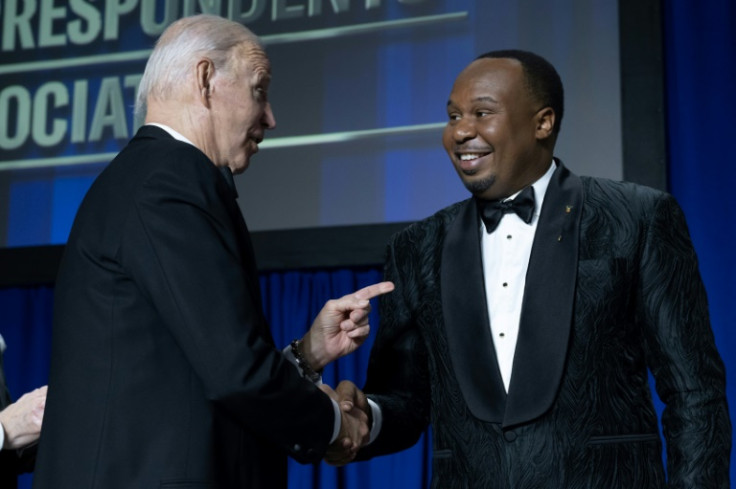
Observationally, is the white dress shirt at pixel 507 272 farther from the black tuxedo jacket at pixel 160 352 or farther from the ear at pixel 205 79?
the ear at pixel 205 79

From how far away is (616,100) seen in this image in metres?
3.50

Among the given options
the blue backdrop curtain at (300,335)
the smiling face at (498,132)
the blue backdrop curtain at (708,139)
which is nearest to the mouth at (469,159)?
the smiling face at (498,132)

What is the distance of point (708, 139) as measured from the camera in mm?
3496

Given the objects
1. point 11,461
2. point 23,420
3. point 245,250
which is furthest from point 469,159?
point 11,461

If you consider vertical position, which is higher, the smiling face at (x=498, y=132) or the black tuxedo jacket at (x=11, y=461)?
the smiling face at (x=498, y=132)

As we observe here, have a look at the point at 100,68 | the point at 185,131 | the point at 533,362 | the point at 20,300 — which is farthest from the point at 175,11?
the point at 533,362

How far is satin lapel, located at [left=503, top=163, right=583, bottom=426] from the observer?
178 cm

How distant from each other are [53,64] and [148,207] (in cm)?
293

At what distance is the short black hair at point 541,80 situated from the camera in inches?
79.4

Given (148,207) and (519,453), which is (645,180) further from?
(148,207)

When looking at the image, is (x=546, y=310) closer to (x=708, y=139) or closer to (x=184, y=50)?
(x=184, y=50)

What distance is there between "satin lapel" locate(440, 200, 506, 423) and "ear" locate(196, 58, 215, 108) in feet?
1.78

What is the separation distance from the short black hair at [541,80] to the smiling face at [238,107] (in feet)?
1.54

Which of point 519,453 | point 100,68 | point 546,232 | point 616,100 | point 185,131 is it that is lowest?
point 519,453
